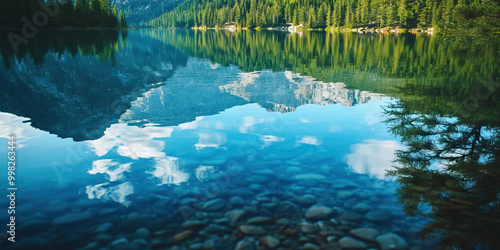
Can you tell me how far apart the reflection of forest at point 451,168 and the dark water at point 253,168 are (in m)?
0.04

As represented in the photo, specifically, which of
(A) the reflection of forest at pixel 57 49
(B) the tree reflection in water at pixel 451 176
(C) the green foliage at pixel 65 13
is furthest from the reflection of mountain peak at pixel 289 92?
(C) the green foliage at pixel 65 13

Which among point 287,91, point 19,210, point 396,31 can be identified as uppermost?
point 396,31

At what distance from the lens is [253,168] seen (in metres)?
9.22

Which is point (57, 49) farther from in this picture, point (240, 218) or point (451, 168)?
point (451, 168)

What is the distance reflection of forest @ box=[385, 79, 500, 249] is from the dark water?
1.8 inches

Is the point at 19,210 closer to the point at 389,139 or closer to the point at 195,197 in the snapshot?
the point at 195,197

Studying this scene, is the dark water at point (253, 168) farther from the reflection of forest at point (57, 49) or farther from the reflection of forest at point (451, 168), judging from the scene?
the reflection of forest at point (57, 49)

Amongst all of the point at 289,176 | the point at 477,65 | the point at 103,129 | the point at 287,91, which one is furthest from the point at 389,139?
the point at 477,65

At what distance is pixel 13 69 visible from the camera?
27.0 m

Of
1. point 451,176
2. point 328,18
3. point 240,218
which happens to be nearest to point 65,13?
point 240,218

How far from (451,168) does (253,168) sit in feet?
17.2

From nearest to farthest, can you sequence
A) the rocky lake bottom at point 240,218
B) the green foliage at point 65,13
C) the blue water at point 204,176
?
1. the rocky lake bottom at point 240,218
2. the blue water at point 204,176
3. the green foliage at point 65,13

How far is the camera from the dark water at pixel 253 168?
6164mm

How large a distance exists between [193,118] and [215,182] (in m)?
6.79
